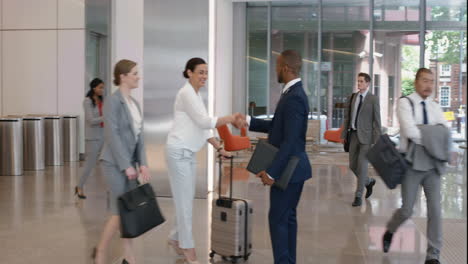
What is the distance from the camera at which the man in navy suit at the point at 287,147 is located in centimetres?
435

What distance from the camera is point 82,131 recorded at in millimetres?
14961

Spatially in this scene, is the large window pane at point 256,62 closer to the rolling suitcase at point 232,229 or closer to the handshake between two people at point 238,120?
the rolling suitcase at point 232,229

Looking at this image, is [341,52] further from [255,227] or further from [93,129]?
[255,227]

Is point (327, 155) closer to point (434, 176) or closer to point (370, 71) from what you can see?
point (370, 71)

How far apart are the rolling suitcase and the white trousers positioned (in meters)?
0.37

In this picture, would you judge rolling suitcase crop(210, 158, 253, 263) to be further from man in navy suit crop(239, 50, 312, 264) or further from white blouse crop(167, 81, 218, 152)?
man in navy suit crop(239, 50, 312, 264)

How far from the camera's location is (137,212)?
4.57 meters

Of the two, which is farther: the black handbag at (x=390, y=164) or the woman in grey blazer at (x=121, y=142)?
the black handbag at (x=390, y=164)

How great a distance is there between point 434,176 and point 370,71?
1496 centimetres

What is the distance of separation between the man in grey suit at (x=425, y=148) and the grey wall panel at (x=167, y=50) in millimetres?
3835

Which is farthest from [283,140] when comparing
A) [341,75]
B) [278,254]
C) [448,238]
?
[341,75]

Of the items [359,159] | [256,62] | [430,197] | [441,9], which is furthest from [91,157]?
[441,9]

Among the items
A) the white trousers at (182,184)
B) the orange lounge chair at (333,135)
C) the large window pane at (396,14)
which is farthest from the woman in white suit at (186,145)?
the large window pane at (396,14)

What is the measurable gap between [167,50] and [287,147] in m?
4.55
